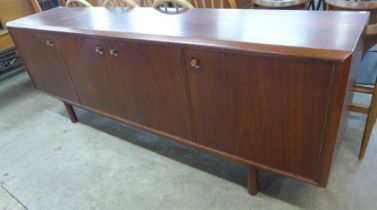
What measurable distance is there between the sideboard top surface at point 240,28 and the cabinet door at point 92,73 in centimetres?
6

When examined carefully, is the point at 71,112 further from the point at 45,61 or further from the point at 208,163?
the point at 208,163

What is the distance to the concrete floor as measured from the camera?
50.9 inches

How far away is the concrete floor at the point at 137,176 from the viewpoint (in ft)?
4.25

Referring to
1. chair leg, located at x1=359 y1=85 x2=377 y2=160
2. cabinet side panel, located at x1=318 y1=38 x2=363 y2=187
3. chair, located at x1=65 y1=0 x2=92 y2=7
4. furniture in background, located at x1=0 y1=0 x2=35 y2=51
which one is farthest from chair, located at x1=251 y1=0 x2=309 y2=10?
furniture in background, located at x1=0 y1=0 x2=35 y2=51

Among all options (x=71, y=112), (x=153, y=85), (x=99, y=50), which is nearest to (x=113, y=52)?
(x=99, y=50)

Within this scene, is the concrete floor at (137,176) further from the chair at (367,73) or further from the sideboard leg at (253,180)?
the chair at (367,73)

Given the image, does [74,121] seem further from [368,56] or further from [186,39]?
[368,56]

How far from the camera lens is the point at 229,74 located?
97cm

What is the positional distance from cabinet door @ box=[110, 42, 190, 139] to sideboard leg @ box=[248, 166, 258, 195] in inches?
12.7

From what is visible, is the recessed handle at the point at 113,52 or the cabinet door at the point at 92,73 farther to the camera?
the cabinet door at the point at 92,73

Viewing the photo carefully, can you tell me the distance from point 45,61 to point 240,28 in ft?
4.07

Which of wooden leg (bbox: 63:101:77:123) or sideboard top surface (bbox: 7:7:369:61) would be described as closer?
sideboard top surface (bbox: 7:7:369:61)

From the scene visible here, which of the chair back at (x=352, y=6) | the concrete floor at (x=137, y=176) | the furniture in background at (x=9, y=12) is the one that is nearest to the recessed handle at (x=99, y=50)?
the concrete floor at (x=137, y=176)

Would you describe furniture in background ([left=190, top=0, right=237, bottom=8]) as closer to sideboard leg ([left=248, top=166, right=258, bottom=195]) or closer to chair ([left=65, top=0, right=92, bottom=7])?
chair ([left=65, top=0, right=92, bottom=7])
